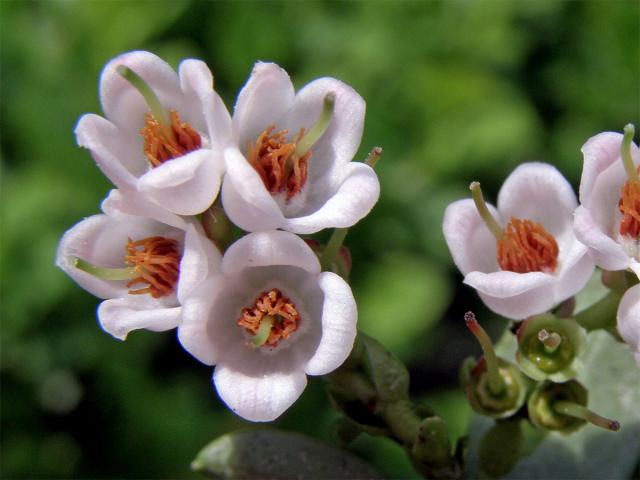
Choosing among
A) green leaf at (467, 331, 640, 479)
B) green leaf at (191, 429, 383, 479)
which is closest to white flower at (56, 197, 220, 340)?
green leaf at (191, 429, 383, 479)

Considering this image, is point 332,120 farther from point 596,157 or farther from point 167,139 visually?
point 596,157

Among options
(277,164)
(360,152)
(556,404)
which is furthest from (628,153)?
(360,152)

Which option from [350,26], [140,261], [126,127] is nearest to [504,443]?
[140,261]

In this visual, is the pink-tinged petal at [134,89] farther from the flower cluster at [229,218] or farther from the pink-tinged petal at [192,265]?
the pink-tinged petal at [192,265]

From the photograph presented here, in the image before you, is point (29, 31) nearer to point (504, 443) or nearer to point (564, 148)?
point (564, 148)

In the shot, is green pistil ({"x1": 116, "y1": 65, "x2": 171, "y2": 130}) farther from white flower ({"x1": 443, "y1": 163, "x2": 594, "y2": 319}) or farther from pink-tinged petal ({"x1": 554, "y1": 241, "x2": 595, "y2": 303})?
pink-tinged petal ({"x1": 554, "y1": 241, "x2": 595, "y2": 303})

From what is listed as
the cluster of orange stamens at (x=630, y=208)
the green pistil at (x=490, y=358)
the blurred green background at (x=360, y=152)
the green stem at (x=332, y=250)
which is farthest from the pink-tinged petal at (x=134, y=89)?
the blurred green background at (x=360, y=152)
